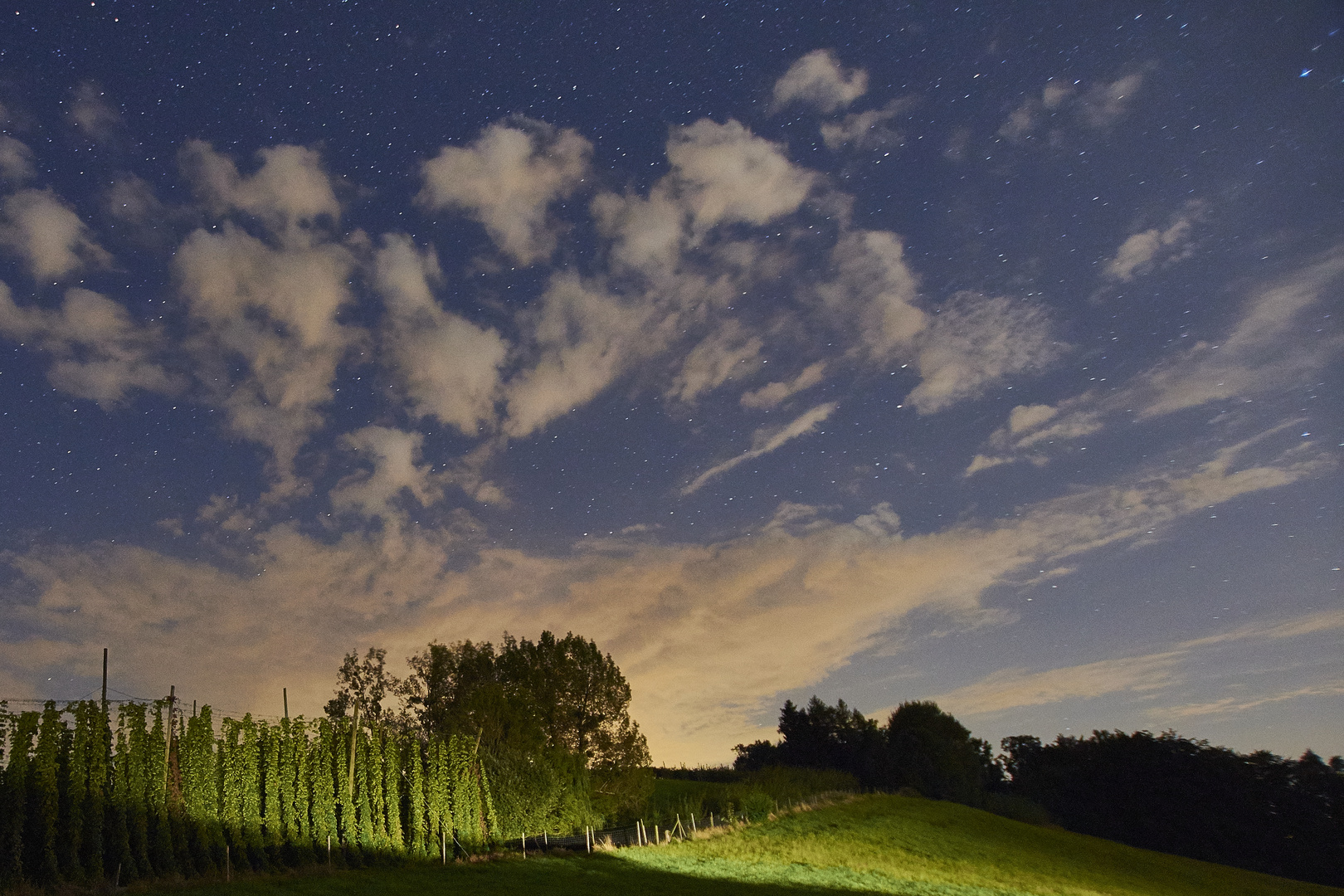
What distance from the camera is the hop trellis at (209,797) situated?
909 inches

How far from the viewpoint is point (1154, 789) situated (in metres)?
91.8

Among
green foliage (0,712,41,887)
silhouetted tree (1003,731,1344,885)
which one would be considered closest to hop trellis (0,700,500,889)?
green foliage (0,712,41,887)

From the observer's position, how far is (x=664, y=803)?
186ft

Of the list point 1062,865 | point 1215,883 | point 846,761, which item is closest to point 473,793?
point 1062,865

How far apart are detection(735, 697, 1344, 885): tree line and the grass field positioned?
29713 millimetres

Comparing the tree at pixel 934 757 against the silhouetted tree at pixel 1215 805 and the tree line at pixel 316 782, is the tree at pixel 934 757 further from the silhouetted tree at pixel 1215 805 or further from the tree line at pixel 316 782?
the tree line at pixel 316 782

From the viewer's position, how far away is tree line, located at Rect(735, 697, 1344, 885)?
83.9 m

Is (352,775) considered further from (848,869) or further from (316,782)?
(848,869)

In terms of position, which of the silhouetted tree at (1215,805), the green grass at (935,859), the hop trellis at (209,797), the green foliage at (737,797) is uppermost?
the hop trellis at (209,797)

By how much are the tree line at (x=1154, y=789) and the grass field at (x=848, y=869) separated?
29.7 m

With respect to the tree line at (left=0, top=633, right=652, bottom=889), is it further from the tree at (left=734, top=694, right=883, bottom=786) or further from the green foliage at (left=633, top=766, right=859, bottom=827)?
the tree at (left=734, top=694, right=883, bottom=786)

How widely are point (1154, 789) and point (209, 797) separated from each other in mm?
100051

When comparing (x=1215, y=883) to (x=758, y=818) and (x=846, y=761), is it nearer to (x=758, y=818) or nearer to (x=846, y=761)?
(x=758, y=818)

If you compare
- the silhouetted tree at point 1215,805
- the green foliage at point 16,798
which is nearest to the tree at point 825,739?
the silhouetted tree at point 1215,805
